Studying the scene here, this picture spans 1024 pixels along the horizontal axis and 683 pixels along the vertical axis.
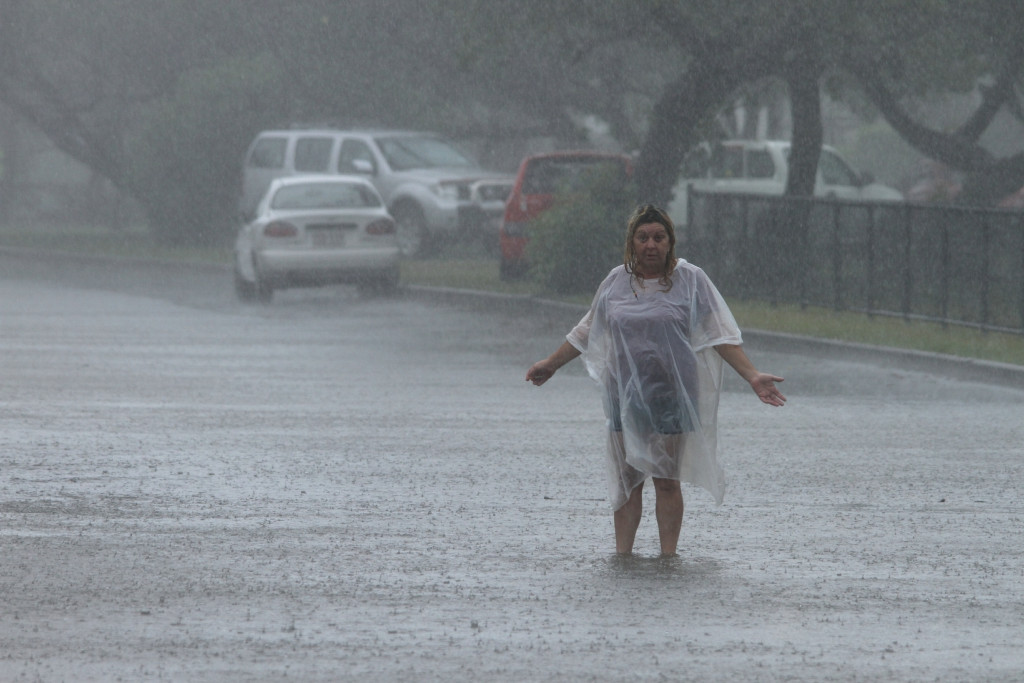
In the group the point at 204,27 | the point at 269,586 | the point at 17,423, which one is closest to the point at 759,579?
the point at 269,586

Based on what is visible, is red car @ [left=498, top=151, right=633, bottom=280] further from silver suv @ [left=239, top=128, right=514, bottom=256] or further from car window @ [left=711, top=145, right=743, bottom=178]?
silver suv @ [left=239, top=128, right=514, bottom=256]

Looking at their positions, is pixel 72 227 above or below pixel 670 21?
below

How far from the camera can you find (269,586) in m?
7.36

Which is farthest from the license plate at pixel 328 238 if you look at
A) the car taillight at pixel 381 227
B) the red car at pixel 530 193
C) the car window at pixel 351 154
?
the car window at pixel 351 154

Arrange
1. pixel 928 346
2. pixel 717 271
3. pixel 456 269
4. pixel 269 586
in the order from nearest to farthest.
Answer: pixel 269 586, pixel 928 346, pixel 717 271, pixel 456 269

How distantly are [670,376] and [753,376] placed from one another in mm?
348

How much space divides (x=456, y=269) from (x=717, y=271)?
6588 millimetres

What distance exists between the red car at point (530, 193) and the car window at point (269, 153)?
26.5 feet

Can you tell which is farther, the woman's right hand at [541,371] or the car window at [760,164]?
the car window at [760,164]

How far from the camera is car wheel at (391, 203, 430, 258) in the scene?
1291 inches

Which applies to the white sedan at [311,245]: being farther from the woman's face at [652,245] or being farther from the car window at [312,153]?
the woman's face at [652,245]

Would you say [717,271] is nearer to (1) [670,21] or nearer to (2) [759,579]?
(1) [670,21]

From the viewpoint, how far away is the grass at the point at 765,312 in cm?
1770

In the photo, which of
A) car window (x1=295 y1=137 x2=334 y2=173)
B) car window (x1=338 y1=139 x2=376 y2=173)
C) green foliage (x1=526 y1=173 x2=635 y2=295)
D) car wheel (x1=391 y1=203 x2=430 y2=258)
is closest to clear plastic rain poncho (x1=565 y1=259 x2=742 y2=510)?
green foliage (x1=526 y1=173 x2=635 y2=295)
